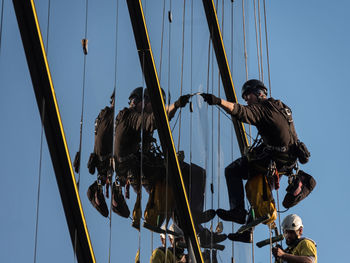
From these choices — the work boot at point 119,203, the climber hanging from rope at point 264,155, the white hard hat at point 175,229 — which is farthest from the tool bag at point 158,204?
the climber hanging from rope at point 264,155

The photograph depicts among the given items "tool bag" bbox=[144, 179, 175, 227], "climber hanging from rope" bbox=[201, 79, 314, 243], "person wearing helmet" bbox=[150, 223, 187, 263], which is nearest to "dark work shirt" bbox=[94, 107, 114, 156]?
"tool bag" bbox=[144, 179, 175, 227]

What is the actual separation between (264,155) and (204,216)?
3.13ft

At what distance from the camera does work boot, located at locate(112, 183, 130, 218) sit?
9.27m

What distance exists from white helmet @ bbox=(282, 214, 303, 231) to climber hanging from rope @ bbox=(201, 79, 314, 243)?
26 cm

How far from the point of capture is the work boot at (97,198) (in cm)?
873

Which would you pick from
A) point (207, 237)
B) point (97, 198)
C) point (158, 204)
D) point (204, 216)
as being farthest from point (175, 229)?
point (97, 198)

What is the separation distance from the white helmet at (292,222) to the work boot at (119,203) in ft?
11.5

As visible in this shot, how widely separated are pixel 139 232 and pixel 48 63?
2.36 metres

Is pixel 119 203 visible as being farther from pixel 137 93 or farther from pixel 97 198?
pixel 137 93

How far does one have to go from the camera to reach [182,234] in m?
11.5

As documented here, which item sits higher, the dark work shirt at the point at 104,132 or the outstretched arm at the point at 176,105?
the outstretched arm at the point at 176,105

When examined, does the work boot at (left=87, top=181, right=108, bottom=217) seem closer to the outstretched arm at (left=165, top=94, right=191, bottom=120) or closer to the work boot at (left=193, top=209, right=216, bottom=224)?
the outstretched arm at (left=165, top=94, right=191, bottom=120)

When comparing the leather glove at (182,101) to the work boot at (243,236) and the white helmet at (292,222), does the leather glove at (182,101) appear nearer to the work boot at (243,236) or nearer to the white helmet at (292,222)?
the work boot at (243,236)

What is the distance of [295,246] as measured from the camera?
12.3 metres
